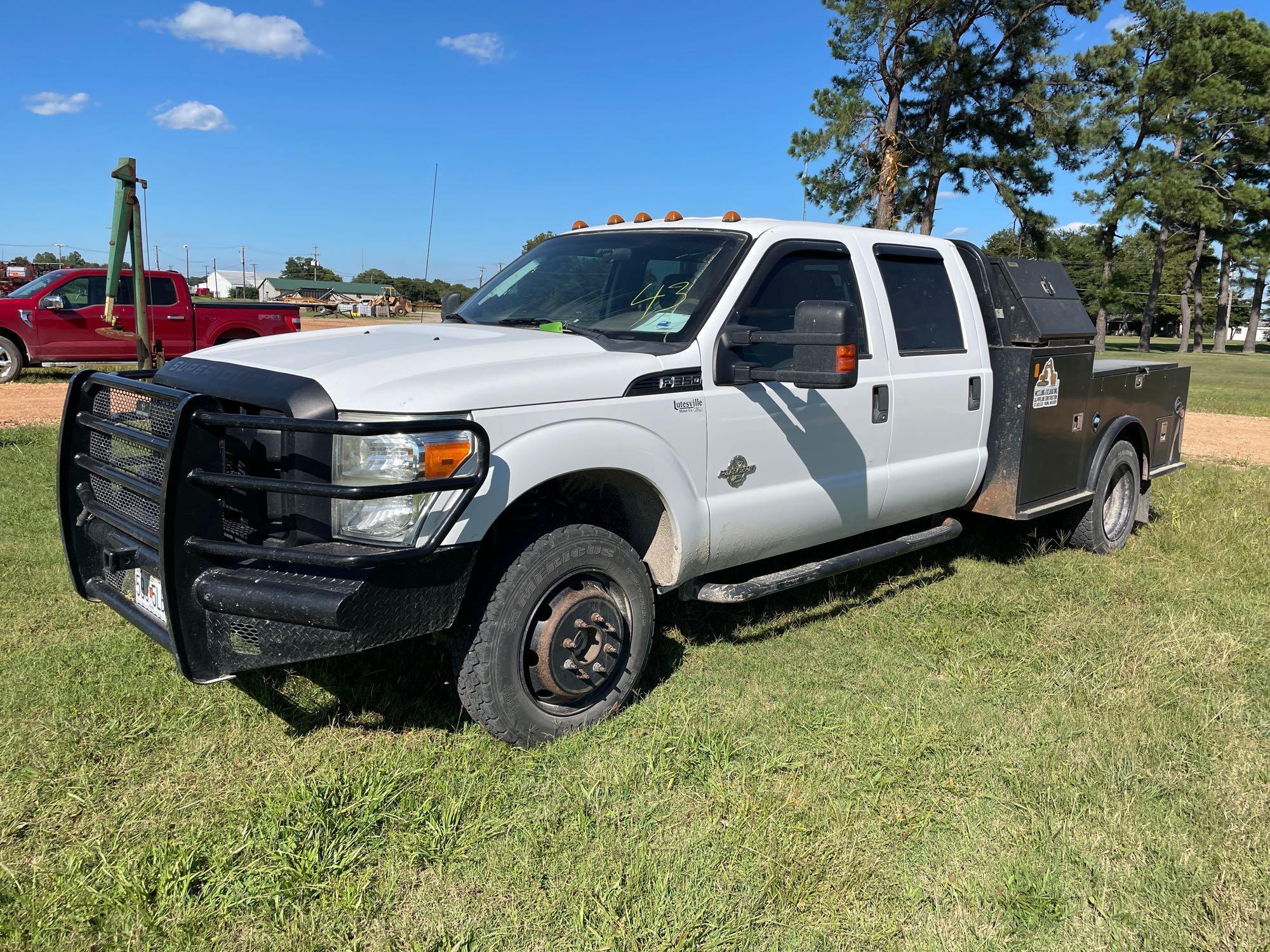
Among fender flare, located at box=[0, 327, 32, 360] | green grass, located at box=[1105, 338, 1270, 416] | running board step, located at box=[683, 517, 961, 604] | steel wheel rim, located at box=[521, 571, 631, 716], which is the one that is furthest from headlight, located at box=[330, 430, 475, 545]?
fender flare, located at box=[0, 327, 32, 360]

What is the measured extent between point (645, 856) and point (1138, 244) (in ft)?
186

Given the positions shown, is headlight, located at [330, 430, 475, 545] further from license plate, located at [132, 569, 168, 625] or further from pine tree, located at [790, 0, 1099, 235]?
pine tree, located at [790, 0, 1099, 235]

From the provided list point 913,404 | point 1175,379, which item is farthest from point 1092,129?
point 913,404

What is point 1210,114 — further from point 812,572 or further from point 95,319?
point 812,572

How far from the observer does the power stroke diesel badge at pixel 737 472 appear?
3.87 meters

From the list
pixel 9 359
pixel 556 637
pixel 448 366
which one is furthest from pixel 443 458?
pixel 9 359

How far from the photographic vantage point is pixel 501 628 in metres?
3.21

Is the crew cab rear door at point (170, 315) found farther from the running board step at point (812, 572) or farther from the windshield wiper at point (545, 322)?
the running board step at point (812, 572)

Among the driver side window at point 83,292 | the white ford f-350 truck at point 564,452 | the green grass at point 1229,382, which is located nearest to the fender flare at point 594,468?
the white ford f-350 truck at point 564,452

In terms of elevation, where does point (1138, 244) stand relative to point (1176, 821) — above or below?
above

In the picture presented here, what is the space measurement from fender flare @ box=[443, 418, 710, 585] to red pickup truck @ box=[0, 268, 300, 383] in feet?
41.5

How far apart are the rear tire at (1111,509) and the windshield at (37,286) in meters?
15.6

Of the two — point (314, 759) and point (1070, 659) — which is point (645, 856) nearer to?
point (314, 759)

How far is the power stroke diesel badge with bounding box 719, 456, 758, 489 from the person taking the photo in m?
3.87
